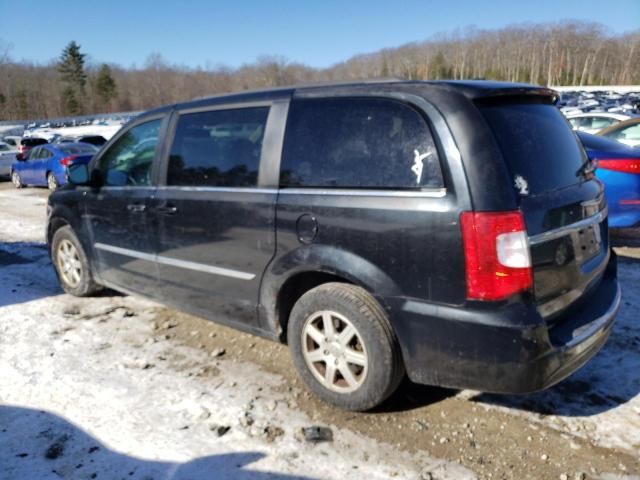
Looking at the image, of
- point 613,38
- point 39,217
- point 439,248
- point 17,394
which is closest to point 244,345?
point 17,394

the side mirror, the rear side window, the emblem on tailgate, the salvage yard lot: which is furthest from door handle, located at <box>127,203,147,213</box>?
the emblem on tailgate

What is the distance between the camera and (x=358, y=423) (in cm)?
298

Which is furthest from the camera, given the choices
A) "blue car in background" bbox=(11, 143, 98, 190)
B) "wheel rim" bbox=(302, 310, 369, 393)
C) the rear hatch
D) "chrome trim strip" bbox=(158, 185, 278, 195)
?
"blue car in background" bbox=(11, 143, 98, 190)

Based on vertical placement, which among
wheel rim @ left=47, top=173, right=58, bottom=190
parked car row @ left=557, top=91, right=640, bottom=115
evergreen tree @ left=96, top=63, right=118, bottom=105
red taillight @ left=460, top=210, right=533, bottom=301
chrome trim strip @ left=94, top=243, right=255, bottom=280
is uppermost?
evergreen tree @ left=96, top=63, right=118, bottom=105

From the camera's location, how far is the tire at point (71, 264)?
5.00 metres

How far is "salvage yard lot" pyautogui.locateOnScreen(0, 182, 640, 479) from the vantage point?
2615 millimetres

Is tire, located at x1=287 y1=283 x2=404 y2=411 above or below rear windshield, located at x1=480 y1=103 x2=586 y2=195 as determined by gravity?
below

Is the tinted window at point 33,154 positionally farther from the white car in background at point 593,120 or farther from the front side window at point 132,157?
the white car in background at point 593,120

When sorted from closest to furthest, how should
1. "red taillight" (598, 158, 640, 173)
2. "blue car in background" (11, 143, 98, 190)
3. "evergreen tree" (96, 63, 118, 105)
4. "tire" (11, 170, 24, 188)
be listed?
"red taillight" (598, 158, 640, 173) < "blue car in background" (11, 143, 98, 190) < "tire" (11, 170, 24, 188) < "evergreen tree" (96, 63, 118, 105)

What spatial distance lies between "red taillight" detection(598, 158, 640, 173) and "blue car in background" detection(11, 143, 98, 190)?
12547mm

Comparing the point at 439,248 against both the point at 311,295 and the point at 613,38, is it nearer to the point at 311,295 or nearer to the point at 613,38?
the point at 311,295

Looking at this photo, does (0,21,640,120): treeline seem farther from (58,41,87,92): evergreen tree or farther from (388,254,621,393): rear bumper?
(388,254,621,393): rear bumper

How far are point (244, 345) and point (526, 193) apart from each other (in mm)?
2473

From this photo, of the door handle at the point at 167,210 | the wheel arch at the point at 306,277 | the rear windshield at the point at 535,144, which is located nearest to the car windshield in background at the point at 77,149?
the door handle at the point at 167,210
